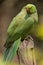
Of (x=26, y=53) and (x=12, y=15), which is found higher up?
(x=12, y=15)

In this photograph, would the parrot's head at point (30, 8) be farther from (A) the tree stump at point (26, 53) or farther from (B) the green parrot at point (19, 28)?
(A) the tree stump at point (26, 53)

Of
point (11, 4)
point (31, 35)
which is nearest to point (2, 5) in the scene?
point (11, 4)

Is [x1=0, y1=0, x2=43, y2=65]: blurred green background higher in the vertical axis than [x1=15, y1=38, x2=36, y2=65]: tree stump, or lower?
higher

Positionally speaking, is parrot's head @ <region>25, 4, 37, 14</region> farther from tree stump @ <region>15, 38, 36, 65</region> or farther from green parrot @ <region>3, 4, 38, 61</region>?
tree stump @ <region>15, 38, 36, 65</region>

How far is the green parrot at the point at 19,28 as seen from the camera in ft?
4.07

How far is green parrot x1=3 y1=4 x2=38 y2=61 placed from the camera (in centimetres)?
124

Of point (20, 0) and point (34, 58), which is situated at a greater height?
point (20, 0)

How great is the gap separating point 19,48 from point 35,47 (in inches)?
2.2

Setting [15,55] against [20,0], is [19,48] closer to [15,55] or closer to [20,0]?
[15,55]

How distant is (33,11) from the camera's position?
48.7 inches

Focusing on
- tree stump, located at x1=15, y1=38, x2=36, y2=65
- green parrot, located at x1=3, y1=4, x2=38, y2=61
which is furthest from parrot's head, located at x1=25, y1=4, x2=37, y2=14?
tree stump, located at x1=15, y1=38, x2=36, y2=65

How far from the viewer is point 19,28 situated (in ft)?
4.09

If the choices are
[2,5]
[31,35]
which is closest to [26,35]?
[31,35]

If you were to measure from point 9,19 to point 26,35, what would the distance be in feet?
0.27
